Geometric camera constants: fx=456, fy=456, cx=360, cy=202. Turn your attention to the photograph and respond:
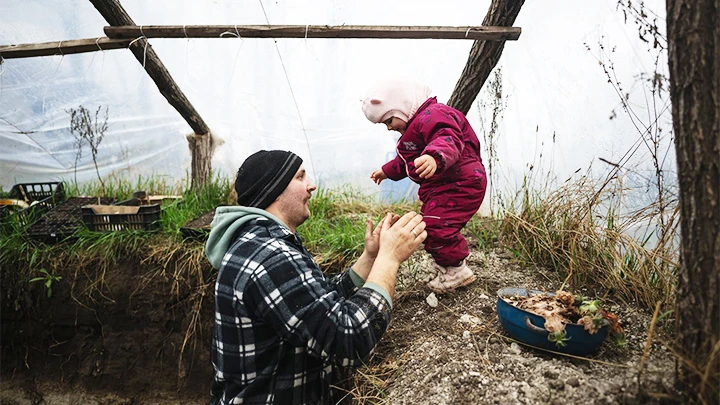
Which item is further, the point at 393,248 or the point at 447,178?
the point at 447,178

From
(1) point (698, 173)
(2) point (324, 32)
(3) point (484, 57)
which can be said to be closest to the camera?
(1) point (698, 173)

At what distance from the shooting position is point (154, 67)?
155 inches

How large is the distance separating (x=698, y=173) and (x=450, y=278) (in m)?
1.46

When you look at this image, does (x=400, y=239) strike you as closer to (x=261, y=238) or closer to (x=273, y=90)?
(x=261, y=238)

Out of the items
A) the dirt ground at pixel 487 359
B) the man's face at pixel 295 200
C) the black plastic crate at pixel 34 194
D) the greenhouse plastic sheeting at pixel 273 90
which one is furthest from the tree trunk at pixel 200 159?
the man's face at pixel 295 200

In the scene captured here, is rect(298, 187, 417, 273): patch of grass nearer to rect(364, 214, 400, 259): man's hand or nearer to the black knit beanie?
rect(364, 214, 400, 259): man's hand

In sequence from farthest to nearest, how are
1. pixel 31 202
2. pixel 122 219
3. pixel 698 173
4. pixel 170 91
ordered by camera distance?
pixel 31 202
pixel 170 91
pixel 122 219
pixel 698 173

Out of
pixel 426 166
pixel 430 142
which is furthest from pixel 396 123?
pixel 426 166

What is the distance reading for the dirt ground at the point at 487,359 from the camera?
1.69m

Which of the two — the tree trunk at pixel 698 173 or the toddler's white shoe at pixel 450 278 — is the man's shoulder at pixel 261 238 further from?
the tree trunk at pixel 698 173

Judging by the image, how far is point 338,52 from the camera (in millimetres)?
4449

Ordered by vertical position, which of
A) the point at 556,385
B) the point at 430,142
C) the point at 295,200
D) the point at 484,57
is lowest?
the point at 556,385

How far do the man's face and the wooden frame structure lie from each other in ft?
5.49

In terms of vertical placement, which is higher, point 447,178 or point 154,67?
point 154,67
